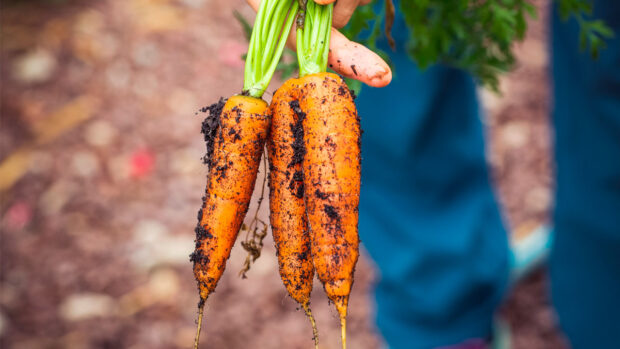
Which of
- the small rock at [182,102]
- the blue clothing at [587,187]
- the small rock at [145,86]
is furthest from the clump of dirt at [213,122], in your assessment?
the small rock at [145,86]

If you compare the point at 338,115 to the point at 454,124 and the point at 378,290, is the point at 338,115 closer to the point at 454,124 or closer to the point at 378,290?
the point at 454,124

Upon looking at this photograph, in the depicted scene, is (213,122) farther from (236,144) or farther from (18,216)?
(18,216)

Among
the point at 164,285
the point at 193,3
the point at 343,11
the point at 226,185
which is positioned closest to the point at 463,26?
the point at 343,11

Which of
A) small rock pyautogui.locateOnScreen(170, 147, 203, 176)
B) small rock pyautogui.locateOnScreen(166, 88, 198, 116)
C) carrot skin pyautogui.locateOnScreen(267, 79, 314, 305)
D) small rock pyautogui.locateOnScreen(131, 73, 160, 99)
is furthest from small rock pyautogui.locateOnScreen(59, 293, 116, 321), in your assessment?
carrot skin pyautogui.locateOnScreen(267, 79, 314, 305)

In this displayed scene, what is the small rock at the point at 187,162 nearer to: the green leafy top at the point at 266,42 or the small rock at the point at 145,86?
the small rock at the point at 145,86

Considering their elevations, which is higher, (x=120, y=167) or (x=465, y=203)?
(x=120, y=167)
